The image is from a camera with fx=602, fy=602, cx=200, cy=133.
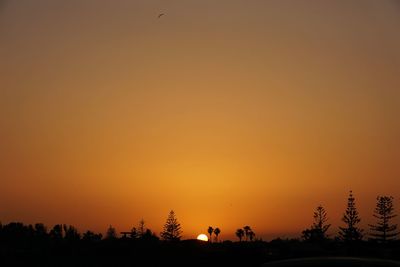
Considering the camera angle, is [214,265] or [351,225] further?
[351,225]

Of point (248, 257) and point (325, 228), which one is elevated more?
point (325, 228)

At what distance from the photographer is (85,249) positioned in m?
29.3

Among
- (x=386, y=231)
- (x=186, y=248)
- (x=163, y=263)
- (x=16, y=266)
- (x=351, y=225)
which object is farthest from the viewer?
(x=386, y=231)

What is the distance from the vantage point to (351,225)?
7619cm

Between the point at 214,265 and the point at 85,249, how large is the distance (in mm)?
9036

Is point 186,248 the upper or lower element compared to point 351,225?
lower

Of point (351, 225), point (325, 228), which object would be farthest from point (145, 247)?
point (325, 228)

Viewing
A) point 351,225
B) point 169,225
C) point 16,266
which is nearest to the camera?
point 16,266

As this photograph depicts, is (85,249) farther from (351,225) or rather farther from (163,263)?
(351,225)

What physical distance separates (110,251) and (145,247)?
1.66 m

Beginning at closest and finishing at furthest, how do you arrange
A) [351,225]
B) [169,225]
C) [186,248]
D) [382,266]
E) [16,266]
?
[382,266] < [16,266] < [186,248] < [351,225] < [169,225]

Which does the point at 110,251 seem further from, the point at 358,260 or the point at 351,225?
the point at 351,225

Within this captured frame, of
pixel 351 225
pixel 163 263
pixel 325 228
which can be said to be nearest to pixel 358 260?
pixel 163 263

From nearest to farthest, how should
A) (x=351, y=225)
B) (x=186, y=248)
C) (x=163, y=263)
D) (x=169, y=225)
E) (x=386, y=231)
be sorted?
(x=163, y=263) < (x=186, y=248) < (x=351, y=225) < (x=386, y=231) < (x=169, y=225)
